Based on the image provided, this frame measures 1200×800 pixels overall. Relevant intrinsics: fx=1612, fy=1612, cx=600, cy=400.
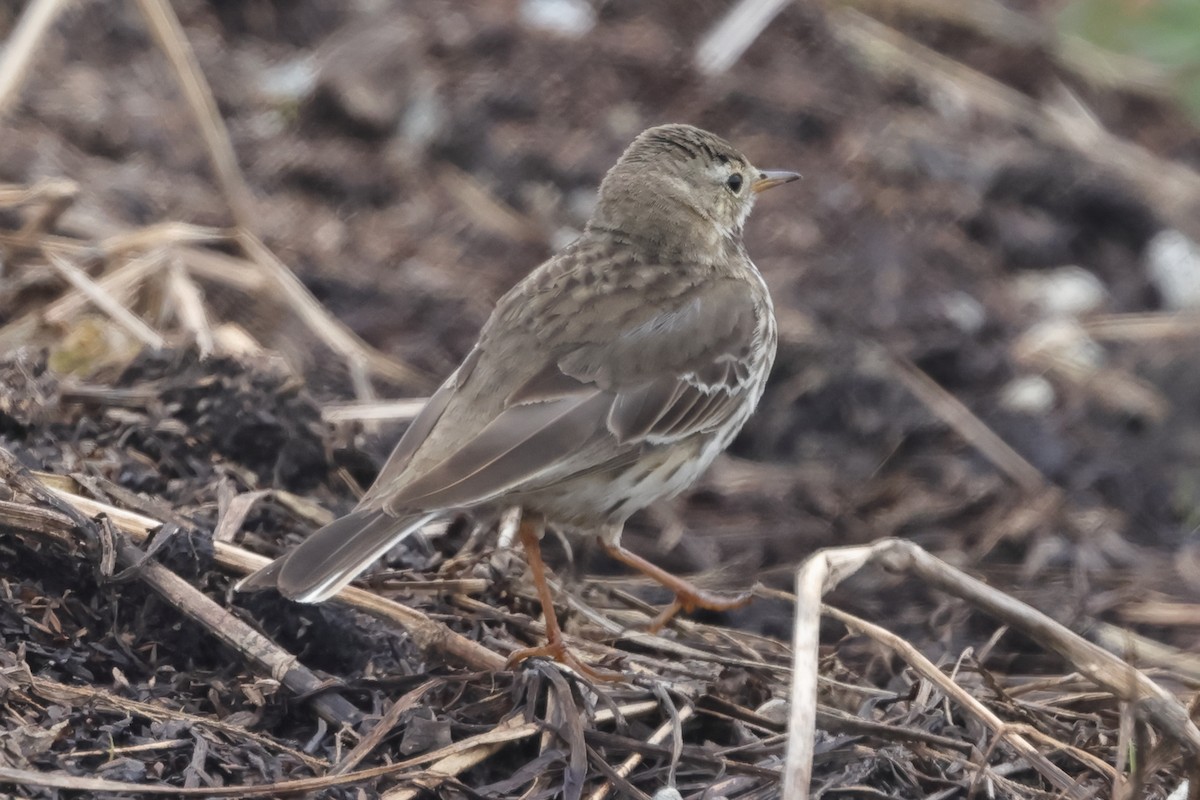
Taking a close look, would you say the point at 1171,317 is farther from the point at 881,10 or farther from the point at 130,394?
the point at 130,394

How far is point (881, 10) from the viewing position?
9820 millimetres

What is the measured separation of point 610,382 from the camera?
4.82 m

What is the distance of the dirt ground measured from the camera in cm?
398

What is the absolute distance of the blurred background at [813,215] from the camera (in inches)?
254

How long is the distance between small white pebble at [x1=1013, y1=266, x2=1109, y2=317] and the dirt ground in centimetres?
2

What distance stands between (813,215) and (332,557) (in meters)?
4.70

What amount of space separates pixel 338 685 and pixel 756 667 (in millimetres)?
1130

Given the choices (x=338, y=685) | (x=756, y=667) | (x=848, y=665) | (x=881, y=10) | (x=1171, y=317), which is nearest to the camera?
(x=338, y=685)

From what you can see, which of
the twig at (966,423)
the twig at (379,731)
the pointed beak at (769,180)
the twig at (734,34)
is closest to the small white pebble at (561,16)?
the twig at (734,34)

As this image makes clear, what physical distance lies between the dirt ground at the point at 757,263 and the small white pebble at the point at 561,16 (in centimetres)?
3

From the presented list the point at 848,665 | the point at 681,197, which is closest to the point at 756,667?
the point at 848,665

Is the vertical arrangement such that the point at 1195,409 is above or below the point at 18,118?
below

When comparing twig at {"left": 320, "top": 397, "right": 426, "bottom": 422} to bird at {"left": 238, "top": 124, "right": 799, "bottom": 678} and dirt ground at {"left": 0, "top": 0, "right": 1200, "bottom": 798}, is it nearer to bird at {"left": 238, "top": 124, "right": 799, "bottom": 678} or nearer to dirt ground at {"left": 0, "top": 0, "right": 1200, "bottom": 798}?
dirt ground at {"left": 0, "top": 0, "right": 1200, "bottom": 798}

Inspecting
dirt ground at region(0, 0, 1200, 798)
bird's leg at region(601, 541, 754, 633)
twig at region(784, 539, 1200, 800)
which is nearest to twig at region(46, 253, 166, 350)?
dirt ground at region(0, 0, 1200, 798)
